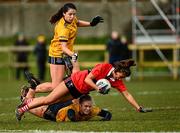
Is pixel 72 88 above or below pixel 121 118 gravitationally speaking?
above

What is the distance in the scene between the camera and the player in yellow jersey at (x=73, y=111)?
43.8ft

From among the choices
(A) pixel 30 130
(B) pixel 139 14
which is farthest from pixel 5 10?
(A) pixel 30 130

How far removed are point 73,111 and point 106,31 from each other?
23.2 meters

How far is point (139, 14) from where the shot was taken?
33.4 m

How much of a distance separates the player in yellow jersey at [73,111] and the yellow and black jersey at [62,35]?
1.68 metres

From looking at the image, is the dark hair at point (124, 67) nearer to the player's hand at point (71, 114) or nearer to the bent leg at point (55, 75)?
the player's hand at point (71, 114)

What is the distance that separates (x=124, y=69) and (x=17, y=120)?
6.80ft

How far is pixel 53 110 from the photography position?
536 inches

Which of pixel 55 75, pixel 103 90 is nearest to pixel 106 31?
pixel 55 75

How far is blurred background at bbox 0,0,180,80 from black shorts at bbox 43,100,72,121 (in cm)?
1631

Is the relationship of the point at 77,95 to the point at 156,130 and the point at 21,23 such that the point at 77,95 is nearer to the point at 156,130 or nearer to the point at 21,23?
the point at 156,130

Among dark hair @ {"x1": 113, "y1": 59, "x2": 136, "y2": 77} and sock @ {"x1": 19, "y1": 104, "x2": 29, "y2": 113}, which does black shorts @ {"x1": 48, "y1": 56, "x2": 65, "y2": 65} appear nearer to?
sock @ {"x1": 19, "y1": 104, "x2": 29, "y2": 113}

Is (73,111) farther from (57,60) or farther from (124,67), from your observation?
(57,60)

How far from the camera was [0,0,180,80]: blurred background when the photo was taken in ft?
104
